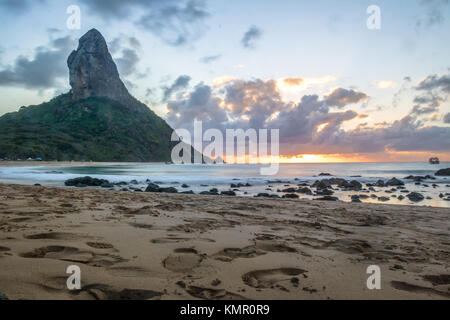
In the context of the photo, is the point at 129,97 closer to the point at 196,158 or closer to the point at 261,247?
the point at 196,158

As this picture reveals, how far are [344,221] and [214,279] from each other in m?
4.79

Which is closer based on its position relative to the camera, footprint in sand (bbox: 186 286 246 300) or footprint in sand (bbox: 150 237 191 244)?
footprint in sand (bbox: 186 286 246 300)

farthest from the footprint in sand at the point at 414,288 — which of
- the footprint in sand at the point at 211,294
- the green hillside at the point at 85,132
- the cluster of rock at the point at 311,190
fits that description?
the green hillside at the point at 85,132

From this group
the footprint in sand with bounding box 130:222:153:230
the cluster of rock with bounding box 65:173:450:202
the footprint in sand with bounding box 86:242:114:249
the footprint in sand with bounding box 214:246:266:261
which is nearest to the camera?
the footprint in sand with bounding box 214:246:266:261

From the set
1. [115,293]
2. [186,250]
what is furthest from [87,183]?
[115,293]

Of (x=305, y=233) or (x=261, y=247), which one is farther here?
(x=305, y=233)

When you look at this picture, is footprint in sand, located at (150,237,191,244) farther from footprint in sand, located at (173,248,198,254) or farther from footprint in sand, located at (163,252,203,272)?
footprint in sand, located at (163,252,203,272)

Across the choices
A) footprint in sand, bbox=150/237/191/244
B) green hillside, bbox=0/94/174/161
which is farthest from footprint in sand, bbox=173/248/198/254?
green hillside, bbox=0/94/174/161

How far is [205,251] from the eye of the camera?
3371 millimetres

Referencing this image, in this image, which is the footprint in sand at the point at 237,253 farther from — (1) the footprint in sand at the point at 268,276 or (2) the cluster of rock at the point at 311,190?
(2) the cluster of rock at the point at 311,190

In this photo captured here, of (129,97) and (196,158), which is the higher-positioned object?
(129,97)

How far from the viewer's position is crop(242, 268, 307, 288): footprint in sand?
248cm
